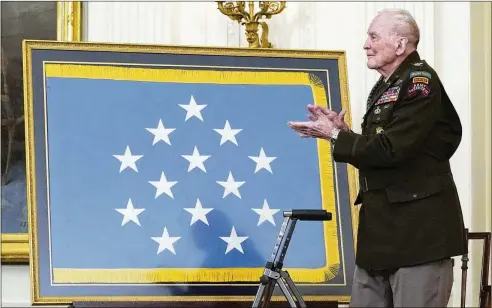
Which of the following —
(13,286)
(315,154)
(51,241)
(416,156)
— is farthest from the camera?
(13,286)

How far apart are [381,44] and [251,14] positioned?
64.7 inches

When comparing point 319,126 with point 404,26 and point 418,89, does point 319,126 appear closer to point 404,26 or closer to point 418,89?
point 418,89

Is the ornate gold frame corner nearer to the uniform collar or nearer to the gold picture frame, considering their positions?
the gold picture frame

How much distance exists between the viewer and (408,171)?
2.99 m

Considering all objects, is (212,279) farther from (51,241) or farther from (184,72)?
(184,72)

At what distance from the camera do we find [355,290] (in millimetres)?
3107

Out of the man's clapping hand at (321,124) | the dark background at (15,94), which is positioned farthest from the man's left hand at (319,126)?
the dark background at (15,94)

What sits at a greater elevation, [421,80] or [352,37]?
[352,37]

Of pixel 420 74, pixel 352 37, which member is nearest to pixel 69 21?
pixel 352 37

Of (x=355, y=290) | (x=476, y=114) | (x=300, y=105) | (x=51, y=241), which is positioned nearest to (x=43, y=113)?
(x=51, y=241)

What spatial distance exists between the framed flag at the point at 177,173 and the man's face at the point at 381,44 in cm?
101

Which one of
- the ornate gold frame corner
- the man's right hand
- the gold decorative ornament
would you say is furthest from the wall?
the man's right hand

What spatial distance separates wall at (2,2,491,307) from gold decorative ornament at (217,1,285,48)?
0.67 feet

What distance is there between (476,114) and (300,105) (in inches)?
49.5
